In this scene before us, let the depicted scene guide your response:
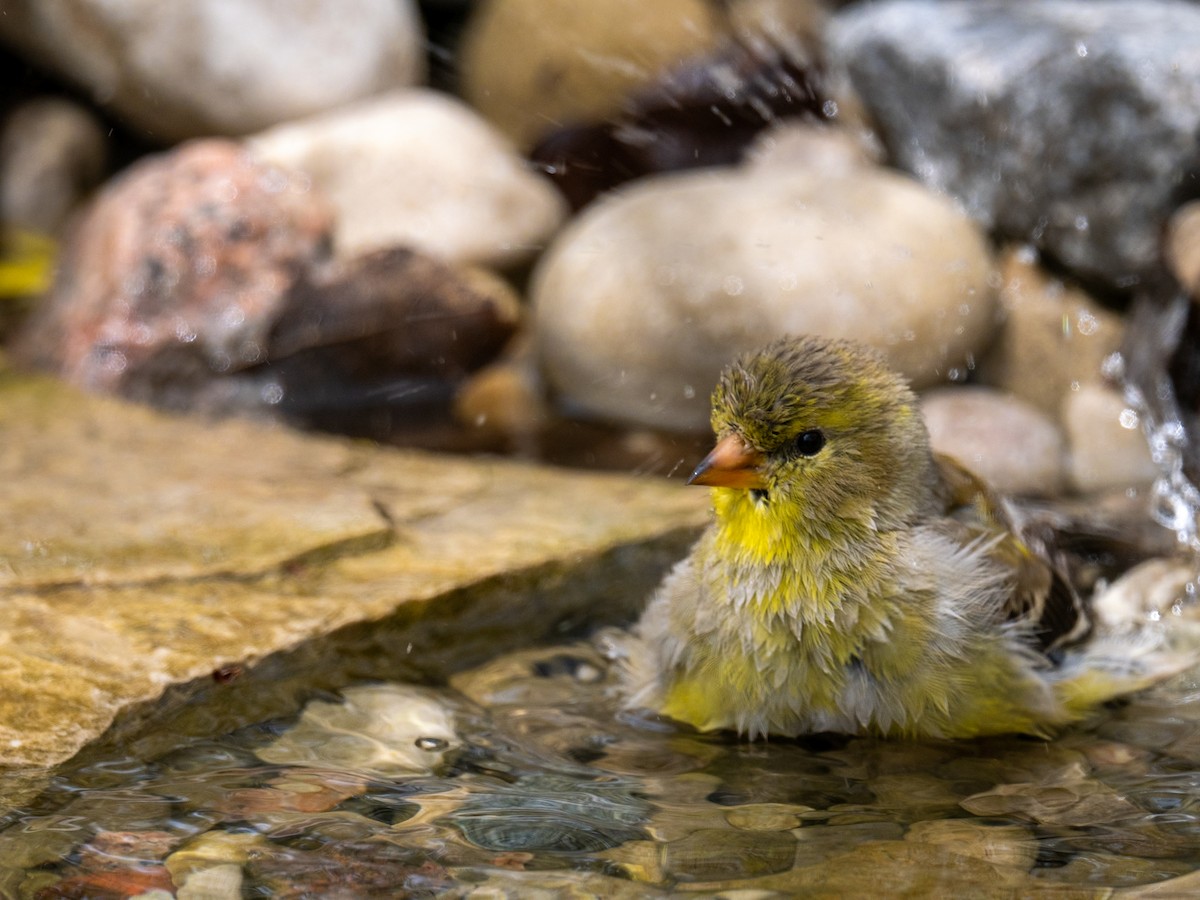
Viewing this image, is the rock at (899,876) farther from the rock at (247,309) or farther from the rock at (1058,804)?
the rock at (247,309)

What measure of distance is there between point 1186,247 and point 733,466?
311 centimetres

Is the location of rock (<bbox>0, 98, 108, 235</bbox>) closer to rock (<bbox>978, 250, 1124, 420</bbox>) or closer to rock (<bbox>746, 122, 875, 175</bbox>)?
rock (<bbox>746, 122, 875, 175</bbox>)

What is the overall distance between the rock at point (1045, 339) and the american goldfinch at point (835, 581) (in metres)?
3.20

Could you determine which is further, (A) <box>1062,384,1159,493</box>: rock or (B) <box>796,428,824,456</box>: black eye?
(A) <box>1062,384,1159,493</box>: rock

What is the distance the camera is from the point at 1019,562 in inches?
130

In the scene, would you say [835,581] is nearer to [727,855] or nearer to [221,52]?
[727,855]

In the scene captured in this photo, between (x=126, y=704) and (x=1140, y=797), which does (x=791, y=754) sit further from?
(x=126, y=704)

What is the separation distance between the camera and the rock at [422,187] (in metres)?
7.29

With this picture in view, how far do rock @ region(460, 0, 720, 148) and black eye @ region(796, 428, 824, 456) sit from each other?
5.59 m

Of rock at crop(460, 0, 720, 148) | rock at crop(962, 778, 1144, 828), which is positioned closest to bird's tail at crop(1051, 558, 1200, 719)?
rock at crop(962, 778, 1144, 828)

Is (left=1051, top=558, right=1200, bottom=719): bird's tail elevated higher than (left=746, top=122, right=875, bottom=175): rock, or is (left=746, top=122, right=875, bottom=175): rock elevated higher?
(left=746, top=122, right=875, bottom=175): rock

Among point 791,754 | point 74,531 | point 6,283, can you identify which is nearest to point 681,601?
point 791,754

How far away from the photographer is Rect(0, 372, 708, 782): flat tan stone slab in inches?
117

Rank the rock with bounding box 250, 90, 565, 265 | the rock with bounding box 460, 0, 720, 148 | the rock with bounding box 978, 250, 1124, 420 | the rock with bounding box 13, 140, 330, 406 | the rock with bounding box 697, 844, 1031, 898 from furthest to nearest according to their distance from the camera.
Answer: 1. the rock with bounding box 460, 0, 720, 148
2. the rock with bounding box 250, 90, 565, 265
3. the rock with bounding box 13, 140, 330, 406
4. the rock with bounding box 978, 250, 1124, 420
5. the rock with bounding box 697, 844, 1031, 898
